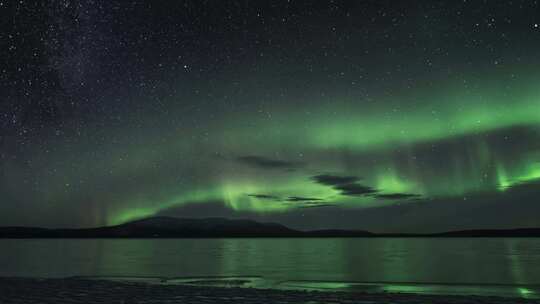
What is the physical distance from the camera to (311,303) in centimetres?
1931

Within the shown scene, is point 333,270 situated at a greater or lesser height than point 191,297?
greater

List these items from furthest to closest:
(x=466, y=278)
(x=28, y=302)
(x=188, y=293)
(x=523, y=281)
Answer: (x=466, y=278), (x=523, y=281), (x=188, y=293), (x=28, y=302)

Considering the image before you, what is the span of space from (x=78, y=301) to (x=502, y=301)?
17.0 meters

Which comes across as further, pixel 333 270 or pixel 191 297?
pixel 333 270

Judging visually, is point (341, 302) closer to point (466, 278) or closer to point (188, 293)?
point (188, 293)

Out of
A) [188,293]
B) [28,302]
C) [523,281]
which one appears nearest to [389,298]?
[188,293]

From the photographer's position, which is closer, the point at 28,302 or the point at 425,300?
the point at 28,302

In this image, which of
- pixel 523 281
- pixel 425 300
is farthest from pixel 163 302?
pixel 523 281

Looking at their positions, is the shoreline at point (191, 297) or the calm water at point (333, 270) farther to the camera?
the calm water at point (333, 270)

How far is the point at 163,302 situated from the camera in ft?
62.9

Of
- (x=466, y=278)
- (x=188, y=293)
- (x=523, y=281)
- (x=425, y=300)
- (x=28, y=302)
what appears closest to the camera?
(x=28, y=302)

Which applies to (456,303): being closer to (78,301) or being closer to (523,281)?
(78,301)

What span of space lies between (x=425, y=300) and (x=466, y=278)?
21324 mm

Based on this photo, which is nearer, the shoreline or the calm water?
the shoreline
